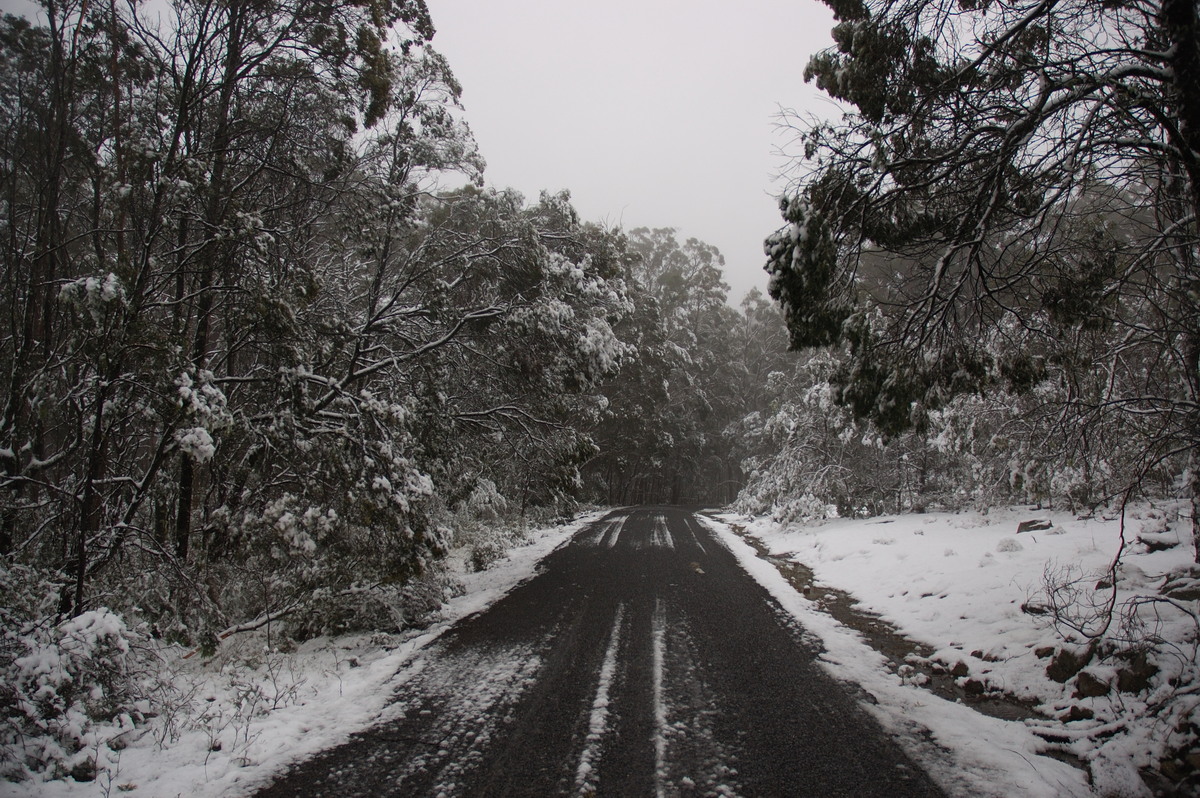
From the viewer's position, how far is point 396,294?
807 centimetres

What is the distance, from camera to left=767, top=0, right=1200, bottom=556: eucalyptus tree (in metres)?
3.82

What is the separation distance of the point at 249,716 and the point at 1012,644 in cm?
662

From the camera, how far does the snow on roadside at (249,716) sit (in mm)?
3324

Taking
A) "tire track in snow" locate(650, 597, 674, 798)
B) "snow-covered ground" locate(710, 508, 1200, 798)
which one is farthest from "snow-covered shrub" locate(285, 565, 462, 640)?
"snow-covered ground" locate(710, 508, 1200, 798)

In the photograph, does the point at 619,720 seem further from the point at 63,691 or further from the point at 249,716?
the point at 63,691

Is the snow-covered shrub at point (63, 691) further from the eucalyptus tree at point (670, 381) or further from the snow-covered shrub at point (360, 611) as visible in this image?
the eucalyptus tree at point (670, 381)

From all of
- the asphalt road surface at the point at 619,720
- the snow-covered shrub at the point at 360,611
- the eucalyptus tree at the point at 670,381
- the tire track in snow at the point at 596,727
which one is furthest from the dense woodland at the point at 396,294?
the eucalyptus tree at the point at 670,381

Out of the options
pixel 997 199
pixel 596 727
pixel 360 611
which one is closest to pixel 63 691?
pixel 360 611

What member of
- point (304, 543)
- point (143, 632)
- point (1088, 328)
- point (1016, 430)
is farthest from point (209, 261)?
point (1016, 430)

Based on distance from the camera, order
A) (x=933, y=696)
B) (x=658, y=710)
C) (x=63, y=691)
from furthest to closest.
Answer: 1. (x=933, y=696)
2. (x=658, y=710)
3. (x=63, y=691)

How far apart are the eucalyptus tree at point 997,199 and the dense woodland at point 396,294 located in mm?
37

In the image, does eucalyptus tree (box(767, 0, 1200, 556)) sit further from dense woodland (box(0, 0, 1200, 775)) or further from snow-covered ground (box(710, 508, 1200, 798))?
snow-covered ground (box(710, 508, 1200, 798))

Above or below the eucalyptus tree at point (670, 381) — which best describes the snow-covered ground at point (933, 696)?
below

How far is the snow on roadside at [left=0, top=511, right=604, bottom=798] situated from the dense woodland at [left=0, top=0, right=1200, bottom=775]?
443 millimetres
